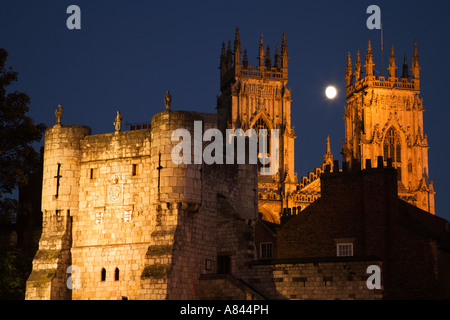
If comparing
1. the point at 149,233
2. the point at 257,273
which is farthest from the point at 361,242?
the point at 149,233

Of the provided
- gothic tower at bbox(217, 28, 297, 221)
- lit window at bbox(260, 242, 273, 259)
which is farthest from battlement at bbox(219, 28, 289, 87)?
lit window at bbox(260, 242, 273, 259)

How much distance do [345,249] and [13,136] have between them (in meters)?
18.0

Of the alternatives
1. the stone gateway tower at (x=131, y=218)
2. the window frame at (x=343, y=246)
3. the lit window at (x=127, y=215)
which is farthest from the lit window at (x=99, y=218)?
the window frame at (x=343, y=246)

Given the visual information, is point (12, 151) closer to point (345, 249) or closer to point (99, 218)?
point (99, 218)

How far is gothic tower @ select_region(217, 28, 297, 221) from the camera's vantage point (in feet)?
331

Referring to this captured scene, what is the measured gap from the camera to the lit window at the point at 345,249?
46344 millimetres

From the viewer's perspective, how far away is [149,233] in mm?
39750

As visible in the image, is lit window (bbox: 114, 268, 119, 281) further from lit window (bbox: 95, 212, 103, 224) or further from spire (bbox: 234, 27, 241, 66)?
spire (bbox: 234, 27, 241, 66)

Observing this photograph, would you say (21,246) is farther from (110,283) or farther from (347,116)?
(347,116)

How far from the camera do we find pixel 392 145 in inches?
4274

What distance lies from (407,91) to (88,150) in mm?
73701

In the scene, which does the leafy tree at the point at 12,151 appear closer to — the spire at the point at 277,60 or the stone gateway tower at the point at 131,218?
the stone gateway tower at the point at 131,218

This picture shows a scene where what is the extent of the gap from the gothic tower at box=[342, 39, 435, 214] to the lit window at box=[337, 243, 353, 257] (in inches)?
2356

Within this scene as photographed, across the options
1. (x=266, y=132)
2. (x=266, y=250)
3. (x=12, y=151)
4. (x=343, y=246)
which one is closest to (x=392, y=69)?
(x=266, y=132)
